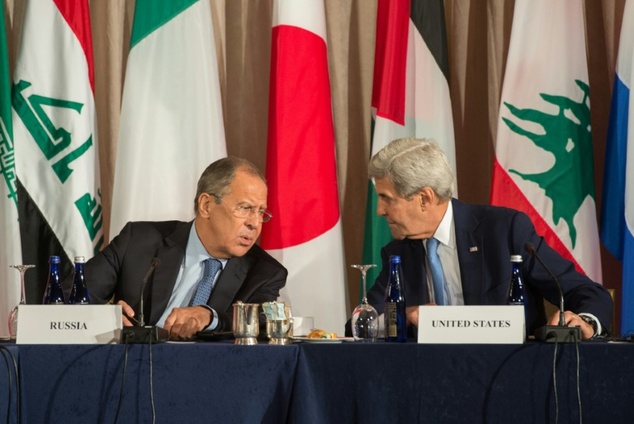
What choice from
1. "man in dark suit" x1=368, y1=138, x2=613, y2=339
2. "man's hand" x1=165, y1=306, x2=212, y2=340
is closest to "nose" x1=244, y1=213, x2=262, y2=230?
"man in dark suit" x1=368, y1=138, x2=613, y2=339

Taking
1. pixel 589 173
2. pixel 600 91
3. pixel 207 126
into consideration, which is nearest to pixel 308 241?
pixel 207 126

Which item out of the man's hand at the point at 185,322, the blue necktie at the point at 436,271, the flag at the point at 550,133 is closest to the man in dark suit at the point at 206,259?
the man's hand at the point at 185,322

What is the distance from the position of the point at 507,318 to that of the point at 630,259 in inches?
78.4

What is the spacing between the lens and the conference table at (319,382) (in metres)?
2.44

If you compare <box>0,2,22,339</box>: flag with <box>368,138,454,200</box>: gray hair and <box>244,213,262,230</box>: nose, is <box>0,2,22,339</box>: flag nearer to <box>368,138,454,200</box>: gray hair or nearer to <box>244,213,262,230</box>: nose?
<box>244,213,262,230</box>: nose

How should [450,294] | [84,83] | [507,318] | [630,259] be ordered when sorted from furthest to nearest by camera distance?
1. [84,83]
2. [630,259]
3. [450,294]
4. [507,318]

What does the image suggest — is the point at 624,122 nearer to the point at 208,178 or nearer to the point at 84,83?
the point at 208,178

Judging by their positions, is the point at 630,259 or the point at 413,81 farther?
the point at 413,81

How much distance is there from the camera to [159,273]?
380cm

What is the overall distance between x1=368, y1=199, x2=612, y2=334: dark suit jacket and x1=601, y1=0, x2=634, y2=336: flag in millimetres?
991

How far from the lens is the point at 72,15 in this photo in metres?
4.68

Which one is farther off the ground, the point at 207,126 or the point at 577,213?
the point at 207,126

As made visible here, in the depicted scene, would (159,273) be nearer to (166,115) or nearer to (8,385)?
(166,115)

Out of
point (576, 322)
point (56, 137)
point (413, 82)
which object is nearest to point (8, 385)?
point (576, 322)
